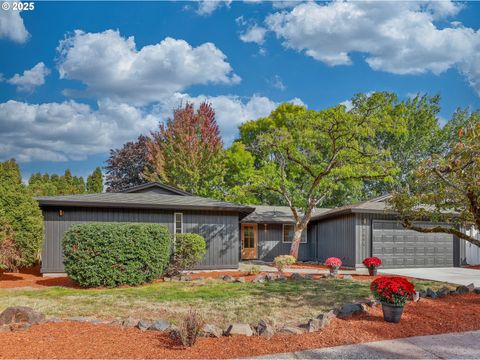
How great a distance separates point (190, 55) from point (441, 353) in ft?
41.9

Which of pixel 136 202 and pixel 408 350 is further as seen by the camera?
pixel 136 202

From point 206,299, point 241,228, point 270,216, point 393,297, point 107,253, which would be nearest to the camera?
point 393,297

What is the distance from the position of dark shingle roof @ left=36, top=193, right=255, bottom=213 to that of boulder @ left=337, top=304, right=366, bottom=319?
819cm

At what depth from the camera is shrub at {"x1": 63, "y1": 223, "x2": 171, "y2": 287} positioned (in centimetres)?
996

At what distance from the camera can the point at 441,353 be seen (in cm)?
458

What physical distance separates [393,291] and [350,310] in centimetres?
78

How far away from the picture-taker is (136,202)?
43.1 ft

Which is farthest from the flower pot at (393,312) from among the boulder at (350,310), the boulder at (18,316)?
the boulder at (18,316)

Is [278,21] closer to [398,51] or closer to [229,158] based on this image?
[398,51]

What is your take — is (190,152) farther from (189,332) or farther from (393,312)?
(189,332)

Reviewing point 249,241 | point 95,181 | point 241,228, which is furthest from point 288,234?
point 95,181

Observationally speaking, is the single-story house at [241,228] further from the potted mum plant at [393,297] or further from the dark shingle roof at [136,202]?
the potted mum plant at [393,297]

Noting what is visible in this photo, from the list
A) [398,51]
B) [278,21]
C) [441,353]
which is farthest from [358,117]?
[441,353]

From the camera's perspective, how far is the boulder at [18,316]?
531 centimetres
